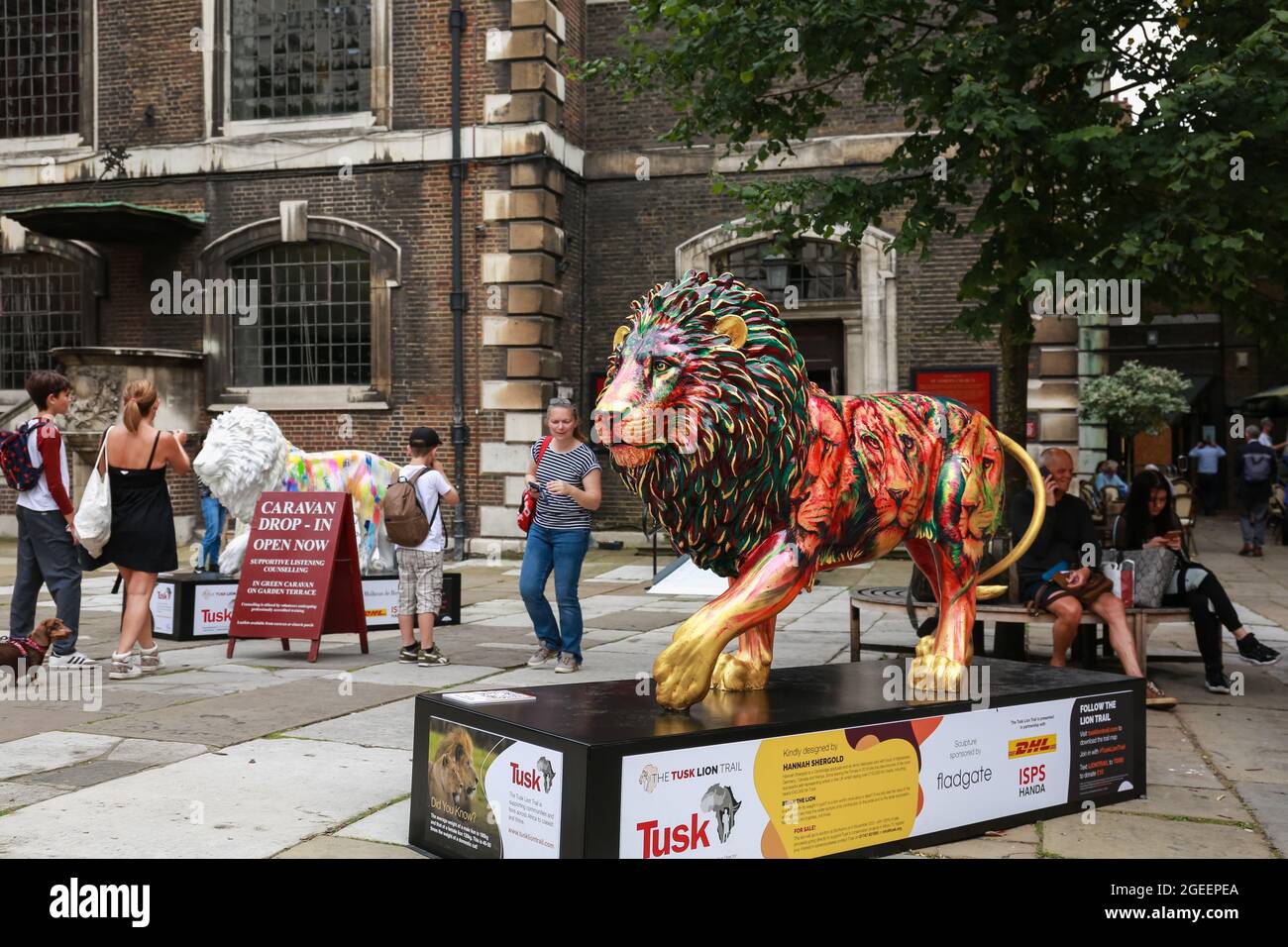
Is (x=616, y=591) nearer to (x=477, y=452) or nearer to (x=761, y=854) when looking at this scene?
(x=477, y=452)

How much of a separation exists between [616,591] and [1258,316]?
7418 mm

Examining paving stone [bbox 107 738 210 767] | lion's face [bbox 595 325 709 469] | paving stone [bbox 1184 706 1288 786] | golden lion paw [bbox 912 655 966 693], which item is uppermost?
lion's face [bbox 595 325 709 469]

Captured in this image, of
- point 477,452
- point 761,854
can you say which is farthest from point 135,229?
point 761,854

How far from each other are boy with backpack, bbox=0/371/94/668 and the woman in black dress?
280mm

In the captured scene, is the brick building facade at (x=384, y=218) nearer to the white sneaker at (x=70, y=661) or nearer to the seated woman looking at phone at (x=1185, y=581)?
the seated woman looking at phone at (x=1185, y=581)

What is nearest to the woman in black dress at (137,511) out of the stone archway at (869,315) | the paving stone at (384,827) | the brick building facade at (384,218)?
the paving stone at (384,827)

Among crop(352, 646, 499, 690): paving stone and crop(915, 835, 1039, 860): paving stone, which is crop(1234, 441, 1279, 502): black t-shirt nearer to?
crop(352, 646, 499, 690): paving stone

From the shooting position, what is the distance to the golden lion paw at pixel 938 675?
4.86 meters

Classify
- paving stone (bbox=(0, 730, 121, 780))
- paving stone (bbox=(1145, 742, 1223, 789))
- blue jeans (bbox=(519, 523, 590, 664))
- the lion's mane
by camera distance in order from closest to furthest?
the lion's mane
paving stone (bbox=(0, 730, 121, 780))
paving stone (bbox=(1145, 742, 1223, 789))
blue jeans (bbox=(519, 523, 590, 664))

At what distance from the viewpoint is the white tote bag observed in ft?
25.0

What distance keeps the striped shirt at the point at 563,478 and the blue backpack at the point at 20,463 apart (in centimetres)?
321

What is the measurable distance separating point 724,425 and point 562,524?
4.03 metres

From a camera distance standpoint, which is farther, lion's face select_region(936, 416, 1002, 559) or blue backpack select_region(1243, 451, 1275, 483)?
blue backpack select_region(1243, 451, 1275, 483)

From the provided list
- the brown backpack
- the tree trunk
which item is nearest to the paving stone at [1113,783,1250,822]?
the tree trunk
